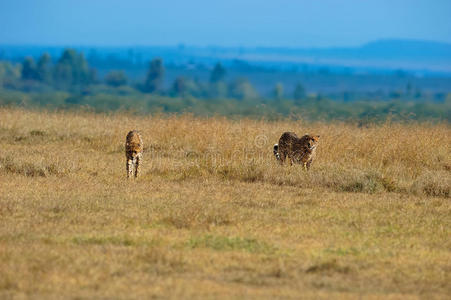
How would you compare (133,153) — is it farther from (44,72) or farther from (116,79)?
(116,79)

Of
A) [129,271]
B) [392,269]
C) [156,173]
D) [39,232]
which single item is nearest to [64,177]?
[156,173]

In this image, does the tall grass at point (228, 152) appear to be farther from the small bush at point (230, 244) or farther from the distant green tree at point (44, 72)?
the distant green tree at point (44, 72)

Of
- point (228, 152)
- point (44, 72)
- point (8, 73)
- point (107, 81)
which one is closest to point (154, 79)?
point (107, 81)

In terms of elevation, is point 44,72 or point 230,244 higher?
point 230,244

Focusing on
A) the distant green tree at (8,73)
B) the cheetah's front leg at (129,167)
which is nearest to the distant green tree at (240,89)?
the distant green tree at (8,73)

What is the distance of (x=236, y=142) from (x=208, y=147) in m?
0.53

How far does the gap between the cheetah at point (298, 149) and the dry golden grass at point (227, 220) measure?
0.76 ft

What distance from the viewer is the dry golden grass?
269 inches

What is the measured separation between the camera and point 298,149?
13.1 m

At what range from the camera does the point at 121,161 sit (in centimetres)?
1411

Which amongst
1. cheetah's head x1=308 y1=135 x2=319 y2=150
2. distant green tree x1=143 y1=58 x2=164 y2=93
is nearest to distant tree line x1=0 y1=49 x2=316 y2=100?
distant green tree x1=143 y1=58 x2=164 y2=93

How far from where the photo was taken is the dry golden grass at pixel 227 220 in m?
6.84

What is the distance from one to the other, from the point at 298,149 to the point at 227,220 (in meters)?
4.28

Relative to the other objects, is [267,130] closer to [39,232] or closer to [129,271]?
[39,232]
